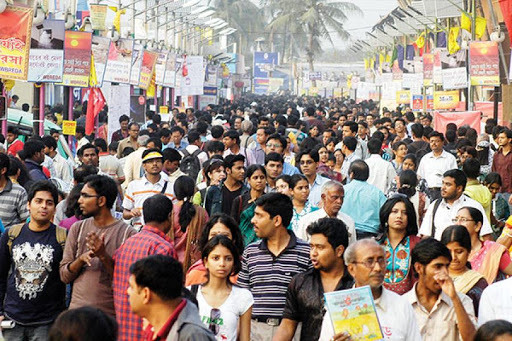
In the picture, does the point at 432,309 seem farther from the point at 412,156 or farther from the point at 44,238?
the point at 412,156

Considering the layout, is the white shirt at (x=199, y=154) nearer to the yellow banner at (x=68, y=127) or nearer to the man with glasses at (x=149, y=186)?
the yellow banner at (x=68, y=127)

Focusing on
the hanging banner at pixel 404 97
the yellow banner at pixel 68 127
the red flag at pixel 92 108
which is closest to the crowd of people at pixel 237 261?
the yellow banner at pixel 68 127

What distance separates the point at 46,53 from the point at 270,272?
36.9 ft

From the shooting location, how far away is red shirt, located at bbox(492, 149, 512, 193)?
14367 millimetres

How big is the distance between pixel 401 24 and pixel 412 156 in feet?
123

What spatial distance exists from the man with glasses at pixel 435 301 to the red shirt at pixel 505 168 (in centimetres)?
870

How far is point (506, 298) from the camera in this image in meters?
5.68

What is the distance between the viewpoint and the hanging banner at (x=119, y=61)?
23.8 meters

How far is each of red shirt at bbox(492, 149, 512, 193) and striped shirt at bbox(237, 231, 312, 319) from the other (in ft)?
26.1

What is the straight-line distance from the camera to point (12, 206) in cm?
895

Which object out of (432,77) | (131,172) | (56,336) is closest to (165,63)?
(432,77)

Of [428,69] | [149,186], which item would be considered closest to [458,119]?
[428,69]

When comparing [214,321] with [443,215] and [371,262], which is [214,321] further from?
[443,215]

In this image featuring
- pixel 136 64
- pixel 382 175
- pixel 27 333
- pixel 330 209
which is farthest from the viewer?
pixel 136 64
